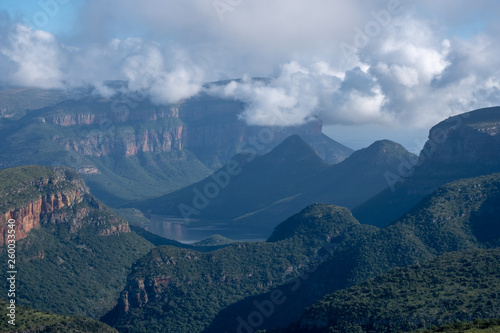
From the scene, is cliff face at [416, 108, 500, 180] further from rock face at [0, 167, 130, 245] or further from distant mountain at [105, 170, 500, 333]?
rock face at [0, 167, 130, 245]

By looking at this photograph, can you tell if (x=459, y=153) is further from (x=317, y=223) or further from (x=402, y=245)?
(x=402, y=245)

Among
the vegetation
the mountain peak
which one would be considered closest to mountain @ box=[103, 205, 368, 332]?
the mountain peak

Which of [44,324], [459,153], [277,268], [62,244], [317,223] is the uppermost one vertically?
[459,153]

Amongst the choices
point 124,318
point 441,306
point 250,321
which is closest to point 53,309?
point 124,318

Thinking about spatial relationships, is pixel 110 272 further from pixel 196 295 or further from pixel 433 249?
pixel 433 249

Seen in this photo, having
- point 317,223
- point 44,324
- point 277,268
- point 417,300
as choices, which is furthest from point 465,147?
point 44,324
